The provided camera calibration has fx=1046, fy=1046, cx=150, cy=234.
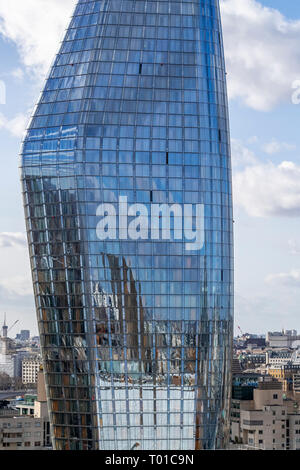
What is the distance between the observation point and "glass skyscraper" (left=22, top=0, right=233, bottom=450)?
4476 inches

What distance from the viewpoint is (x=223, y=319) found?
117938 mm

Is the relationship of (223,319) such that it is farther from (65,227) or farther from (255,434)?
(255,434)

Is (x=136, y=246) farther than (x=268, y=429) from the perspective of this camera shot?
No

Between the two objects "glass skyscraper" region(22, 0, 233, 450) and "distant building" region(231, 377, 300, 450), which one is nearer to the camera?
"glass skyscraper" region(22, 0, 233, 450)

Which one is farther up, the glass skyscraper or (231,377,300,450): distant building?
the glass skyscraper

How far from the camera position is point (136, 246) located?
373ft

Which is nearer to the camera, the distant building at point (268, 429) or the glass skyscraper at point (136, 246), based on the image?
the glass skyscraper at point (136, 246)

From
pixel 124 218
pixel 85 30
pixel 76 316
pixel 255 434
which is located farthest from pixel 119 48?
pixel 255 434

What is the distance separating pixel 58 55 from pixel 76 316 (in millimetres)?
30962

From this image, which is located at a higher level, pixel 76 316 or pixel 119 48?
pixel 119 48

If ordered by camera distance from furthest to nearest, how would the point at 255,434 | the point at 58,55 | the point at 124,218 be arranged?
the point at 255,434 → the point at 58,55 → the point at 124,218

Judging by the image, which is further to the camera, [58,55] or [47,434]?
[47,434]

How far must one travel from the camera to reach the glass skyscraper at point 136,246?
11369cm

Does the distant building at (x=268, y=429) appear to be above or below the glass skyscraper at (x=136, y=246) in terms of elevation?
below
